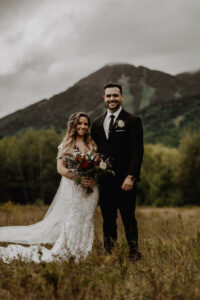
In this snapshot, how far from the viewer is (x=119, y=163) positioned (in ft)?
15.7

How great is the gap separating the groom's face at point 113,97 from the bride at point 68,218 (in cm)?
56

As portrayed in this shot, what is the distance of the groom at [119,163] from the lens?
4.68m

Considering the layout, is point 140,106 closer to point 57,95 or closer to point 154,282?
point 57,95

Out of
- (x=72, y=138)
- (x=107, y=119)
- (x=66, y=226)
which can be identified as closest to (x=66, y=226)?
(x=66, y=226)

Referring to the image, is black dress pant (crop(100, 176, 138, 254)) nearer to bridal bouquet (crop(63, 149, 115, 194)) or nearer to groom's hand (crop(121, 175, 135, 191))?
groom's hand (crop(121, 175, 135, 191))

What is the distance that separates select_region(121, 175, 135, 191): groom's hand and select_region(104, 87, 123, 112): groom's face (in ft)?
3.75

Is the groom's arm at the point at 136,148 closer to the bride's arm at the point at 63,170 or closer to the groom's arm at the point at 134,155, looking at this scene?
the groom's arm at the point at 134,155

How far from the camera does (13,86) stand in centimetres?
9144

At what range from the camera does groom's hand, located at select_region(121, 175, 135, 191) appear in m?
4.59

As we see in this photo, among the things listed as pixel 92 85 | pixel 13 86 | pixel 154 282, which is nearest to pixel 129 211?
pixel 154 282

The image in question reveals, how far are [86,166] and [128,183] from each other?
2.25ft

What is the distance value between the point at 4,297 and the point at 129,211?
260cm

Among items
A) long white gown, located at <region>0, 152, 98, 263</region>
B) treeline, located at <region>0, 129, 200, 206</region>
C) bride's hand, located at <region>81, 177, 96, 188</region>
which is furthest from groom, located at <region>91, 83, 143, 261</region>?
treeline, located at <region>0, 129, 200, 206</region>

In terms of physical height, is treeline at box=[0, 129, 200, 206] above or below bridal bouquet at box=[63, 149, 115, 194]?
below
